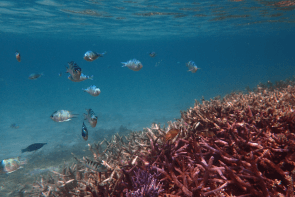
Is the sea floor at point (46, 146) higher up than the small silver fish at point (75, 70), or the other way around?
the small silver fish at point (75, 70)

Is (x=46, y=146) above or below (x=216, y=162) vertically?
below

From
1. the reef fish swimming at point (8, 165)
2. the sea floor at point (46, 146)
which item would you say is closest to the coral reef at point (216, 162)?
the reef fish swimming at point (8, 165)

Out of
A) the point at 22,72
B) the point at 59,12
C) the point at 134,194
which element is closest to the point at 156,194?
the point at 134,194

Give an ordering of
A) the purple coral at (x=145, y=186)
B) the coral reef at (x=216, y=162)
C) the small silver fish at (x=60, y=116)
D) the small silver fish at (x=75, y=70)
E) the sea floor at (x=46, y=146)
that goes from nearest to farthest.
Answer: the coral reef at (x=216, y=162) → the purple coral at (x=145, y=186) → the small silver fish at (x=75, y=70) → the small silver fish at (x=60, y=116) → the sea floor at (x=46, y=146)

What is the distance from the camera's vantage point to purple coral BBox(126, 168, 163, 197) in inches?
93.0

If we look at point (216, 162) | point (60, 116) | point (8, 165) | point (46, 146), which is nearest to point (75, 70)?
point (60, 116)

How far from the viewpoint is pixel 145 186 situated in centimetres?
248

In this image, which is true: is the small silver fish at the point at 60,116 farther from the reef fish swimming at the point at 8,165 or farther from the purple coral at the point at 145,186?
the purple coral at the point at 145,186

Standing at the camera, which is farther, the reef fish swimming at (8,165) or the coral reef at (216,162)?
the reef fish swimming at (8,165)

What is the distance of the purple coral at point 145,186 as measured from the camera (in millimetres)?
2363

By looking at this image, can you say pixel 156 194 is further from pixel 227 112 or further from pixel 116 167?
pixel 227 112

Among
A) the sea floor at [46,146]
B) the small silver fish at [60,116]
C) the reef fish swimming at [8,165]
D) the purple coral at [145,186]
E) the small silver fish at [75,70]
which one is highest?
the small silver fish at [75,70]

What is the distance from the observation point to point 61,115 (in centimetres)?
556

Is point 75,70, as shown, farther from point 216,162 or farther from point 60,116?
point 216,162
